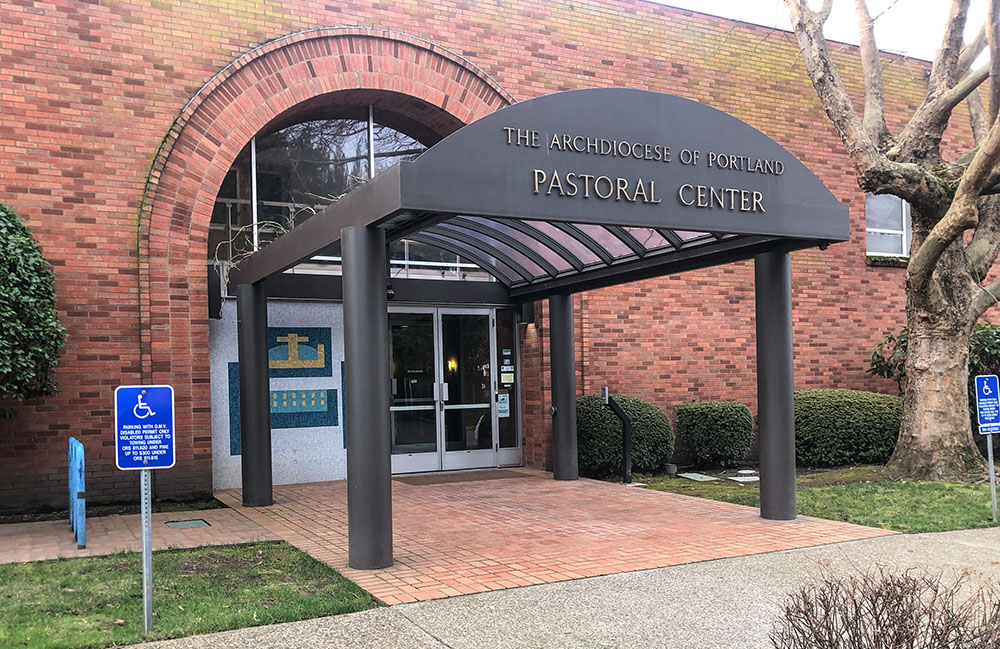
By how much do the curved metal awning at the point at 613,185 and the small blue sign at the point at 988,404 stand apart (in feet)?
7.18

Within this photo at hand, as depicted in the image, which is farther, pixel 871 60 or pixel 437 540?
pixel 871 60

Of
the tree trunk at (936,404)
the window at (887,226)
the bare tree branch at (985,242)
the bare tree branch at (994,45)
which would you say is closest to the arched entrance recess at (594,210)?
the bare tree branch at (994,45)

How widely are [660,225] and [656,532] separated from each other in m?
3.09

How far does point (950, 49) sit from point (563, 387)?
283 inches

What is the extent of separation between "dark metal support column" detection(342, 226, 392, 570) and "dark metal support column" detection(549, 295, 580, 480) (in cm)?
538

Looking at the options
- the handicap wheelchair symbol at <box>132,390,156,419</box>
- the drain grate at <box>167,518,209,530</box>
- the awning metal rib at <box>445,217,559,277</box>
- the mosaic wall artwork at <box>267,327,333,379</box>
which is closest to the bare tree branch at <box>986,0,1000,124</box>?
the awning metal rib at <box>445,217,559,277</box>

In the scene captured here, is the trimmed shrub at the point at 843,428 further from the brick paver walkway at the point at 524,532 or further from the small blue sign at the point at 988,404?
the small blue sign at the point at 988,404

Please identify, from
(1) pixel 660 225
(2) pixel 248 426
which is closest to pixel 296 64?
(2) pixel 248 426

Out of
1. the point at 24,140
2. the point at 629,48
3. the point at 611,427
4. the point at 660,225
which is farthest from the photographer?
the point at 629,48

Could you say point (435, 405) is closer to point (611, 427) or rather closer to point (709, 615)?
point (611, 427)

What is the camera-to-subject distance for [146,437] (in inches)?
217

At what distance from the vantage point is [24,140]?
10320 millimetres

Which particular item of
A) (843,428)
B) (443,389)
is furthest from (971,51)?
(443,389)

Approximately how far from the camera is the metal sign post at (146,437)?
5.45m
